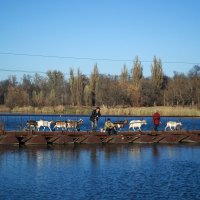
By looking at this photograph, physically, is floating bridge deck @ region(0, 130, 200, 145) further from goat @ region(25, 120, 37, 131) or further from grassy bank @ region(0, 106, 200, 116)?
grassy bank @ region(0, 106, 200, 116)

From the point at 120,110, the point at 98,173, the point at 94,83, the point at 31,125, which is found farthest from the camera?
the point at 94,83

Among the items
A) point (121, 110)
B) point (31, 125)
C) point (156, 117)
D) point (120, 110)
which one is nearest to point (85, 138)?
point (31, 125)

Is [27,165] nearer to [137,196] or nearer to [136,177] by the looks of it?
[136,177]

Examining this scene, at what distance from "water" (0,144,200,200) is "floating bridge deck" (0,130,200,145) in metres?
2.28

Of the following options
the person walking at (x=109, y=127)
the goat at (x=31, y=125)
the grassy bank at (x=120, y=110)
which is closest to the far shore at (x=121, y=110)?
the grassy bank at (x=120, y=110)

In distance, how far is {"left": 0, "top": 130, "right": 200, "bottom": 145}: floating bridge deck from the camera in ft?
115

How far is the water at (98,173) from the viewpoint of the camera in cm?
1788

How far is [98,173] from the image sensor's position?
22.1 metres

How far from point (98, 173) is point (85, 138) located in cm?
1417

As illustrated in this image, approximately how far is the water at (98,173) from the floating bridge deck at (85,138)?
2282 mm

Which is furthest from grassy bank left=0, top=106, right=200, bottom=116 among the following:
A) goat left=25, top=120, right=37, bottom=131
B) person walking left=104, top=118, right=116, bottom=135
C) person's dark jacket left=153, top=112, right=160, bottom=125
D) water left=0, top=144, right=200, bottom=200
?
water left=0, top=144, right=200, bottom=200

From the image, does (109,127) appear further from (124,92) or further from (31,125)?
(124,92)

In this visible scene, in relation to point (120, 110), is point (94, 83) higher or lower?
higher

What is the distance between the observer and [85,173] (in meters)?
22.1
